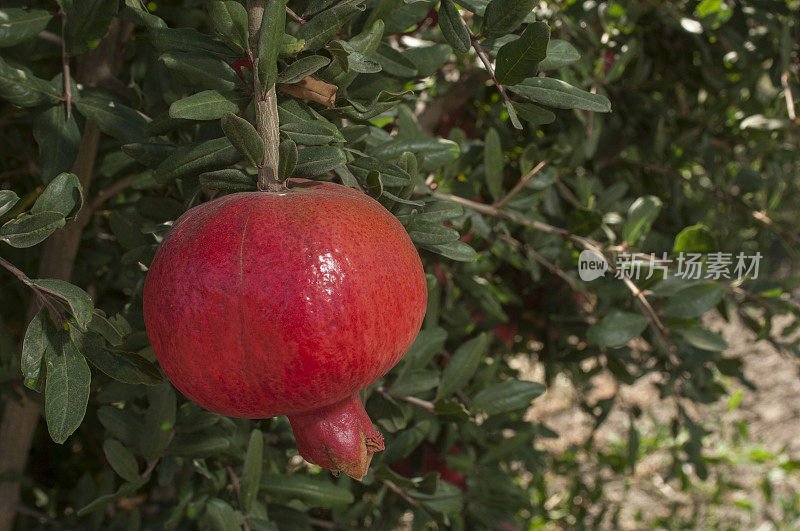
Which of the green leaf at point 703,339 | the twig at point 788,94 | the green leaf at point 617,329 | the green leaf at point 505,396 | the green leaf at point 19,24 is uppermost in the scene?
the green leaf at point 19,24

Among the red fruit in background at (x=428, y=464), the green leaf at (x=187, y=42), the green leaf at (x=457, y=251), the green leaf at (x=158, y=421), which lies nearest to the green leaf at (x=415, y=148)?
the green leaf at (x=457, y=251)

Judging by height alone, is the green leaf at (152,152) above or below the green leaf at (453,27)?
below

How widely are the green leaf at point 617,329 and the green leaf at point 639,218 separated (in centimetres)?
12

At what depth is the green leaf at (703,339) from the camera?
914 mm

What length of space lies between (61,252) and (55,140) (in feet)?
0.78

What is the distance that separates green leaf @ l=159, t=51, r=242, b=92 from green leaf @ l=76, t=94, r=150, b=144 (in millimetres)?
125

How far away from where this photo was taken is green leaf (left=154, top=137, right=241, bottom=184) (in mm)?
525

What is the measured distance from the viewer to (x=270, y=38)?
0.44 metres

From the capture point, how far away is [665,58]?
1317 millimetres

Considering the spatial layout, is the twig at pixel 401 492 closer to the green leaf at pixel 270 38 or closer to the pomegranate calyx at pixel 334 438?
the pomegranate calyx at pixel 334 438

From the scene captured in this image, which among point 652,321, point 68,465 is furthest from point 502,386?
point 68,465

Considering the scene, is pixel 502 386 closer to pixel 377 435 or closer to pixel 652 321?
pixel 652 321

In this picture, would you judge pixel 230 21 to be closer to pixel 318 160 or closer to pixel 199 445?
pixel 318 160

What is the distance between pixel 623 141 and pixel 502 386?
2.12 feet
